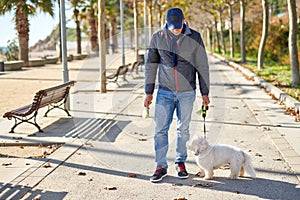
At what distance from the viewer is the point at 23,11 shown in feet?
102

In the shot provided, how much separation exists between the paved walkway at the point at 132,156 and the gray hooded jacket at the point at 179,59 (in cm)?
118

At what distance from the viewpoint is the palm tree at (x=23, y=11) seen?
30156 mm

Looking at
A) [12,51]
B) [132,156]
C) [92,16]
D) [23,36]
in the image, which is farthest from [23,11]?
[132,156]

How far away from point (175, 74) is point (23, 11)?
2706 cm

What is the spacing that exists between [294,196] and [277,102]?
7.30 meters

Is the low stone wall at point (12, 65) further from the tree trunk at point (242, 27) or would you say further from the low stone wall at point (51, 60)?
the tree trunk at point (242, 27)

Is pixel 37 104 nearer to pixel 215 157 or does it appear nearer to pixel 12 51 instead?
pixel 215 157

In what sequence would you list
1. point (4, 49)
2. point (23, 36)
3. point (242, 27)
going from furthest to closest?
point (4, 49)
point (23, 36)
point (242, 27)

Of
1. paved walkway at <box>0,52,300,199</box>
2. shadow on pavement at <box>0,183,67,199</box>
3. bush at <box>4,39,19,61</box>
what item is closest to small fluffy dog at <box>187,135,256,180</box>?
paved walkway at <box>0,52,300,199</box>

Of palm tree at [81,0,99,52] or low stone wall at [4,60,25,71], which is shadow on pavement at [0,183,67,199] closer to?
low stone wall at [4,60,25,71]

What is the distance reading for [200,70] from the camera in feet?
Result: 19.0

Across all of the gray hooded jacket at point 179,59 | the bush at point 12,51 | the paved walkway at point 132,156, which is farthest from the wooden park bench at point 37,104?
the bush at point 12,51

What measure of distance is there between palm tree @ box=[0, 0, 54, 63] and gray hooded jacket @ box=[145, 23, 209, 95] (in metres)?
25.4

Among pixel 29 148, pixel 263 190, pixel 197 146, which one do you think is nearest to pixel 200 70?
pixel 197 146
